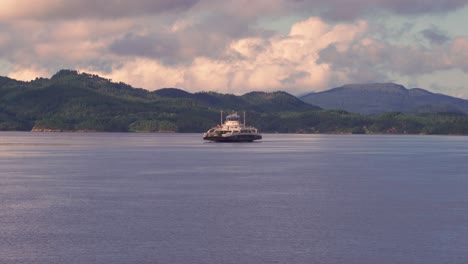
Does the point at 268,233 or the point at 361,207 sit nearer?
the point at 268,233

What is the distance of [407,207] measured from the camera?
216 ft

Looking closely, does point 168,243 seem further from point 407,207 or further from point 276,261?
point 407,207

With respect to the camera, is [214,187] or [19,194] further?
[214,187]

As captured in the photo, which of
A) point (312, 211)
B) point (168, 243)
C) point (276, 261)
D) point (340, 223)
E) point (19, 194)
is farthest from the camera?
point (19, 194)

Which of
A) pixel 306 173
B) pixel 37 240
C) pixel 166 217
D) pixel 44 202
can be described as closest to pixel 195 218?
pixel 166 217

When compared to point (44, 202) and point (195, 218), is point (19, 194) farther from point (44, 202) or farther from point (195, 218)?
point (195, 218)

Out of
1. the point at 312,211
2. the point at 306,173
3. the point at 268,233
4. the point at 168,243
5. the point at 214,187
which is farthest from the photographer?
the point at 306,173

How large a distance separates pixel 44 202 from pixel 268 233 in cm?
2879

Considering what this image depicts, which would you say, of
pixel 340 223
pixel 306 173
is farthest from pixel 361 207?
pixel 306 173

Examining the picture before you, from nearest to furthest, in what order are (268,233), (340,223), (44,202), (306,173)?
1. (268,233)
2. (340,223)
3. (44,202)
4. (306,173)

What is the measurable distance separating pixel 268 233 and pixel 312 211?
44.8 feet

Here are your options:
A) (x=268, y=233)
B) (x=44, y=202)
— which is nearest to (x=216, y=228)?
(x=268, y=233)

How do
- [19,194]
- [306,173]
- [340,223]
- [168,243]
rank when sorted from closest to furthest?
1. [168,243]
2. [340,223]
3. [19,194]
4. [306,173]

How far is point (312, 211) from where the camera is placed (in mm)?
62312
